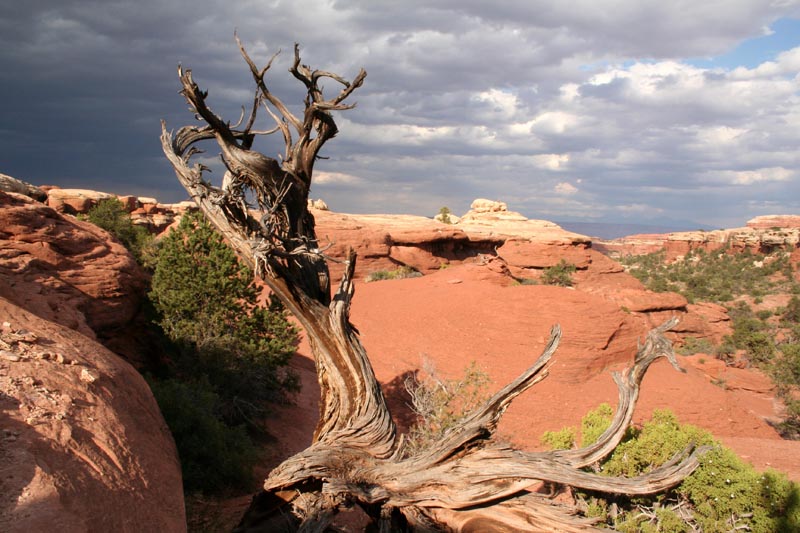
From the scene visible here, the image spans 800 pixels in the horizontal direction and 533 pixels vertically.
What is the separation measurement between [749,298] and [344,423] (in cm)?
4392

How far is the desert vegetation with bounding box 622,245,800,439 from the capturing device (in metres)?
19.2

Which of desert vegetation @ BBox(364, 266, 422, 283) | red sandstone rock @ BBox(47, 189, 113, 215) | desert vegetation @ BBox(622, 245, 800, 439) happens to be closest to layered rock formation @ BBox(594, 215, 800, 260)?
desert vegetation @ BBox(622, 245, 800, 439)

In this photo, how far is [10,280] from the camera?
256 inches

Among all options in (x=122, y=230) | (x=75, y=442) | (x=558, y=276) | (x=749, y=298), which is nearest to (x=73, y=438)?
(x=75, y=442)

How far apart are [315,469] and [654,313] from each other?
87.2 feet

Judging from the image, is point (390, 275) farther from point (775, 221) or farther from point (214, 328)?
point (775, 221)

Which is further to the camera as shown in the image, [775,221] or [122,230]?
[775,221]

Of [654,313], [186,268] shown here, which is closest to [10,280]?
[186,268]

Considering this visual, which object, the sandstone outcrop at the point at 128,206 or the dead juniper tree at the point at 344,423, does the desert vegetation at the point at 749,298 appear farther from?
the sandstone outcrop at the point at 128,206

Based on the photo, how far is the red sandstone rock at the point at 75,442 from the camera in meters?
2.81

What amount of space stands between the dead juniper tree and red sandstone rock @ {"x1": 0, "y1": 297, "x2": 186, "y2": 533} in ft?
6.17

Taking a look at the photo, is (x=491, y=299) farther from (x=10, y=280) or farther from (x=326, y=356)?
(x=10, y=280)

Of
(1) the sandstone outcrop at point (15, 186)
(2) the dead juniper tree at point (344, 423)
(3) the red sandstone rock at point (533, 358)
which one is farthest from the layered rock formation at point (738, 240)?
(1) the sandstone outcrop at point (15, 186)

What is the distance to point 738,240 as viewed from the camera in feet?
210
